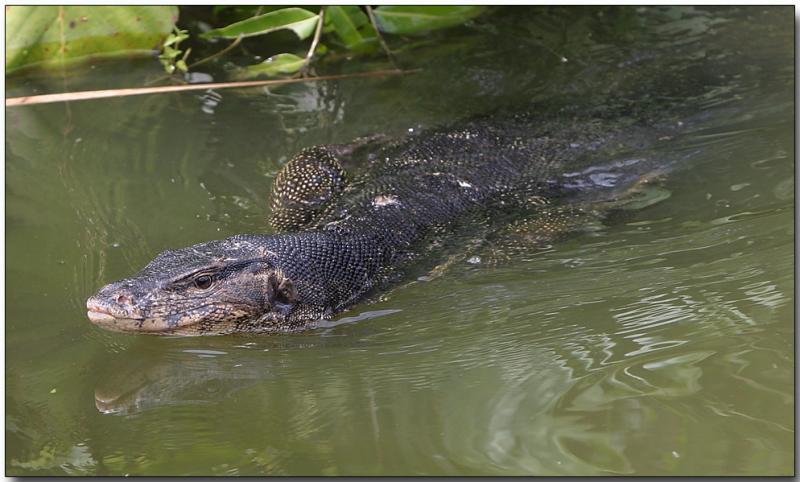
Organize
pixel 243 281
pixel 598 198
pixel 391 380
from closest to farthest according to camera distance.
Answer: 1. pixel 391 380
2. pixel 243 281
3. pixel 598 198

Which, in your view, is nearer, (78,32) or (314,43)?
(314,43)

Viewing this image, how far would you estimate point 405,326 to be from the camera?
15.4 ft

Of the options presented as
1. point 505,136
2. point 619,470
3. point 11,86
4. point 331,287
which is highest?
point 11,86

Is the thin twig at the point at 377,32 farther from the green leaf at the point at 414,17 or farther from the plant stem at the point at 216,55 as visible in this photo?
the plant stem at the point at 216,55

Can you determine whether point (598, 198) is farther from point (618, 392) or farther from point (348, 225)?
point (618, 392)

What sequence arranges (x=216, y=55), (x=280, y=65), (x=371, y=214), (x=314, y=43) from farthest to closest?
(x=216, y=55), (x=280, y=65), (x=314, y=43), (x=371, y=214)

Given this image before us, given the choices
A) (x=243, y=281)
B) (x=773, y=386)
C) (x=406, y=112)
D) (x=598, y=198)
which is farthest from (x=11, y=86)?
(x=773, y=386)

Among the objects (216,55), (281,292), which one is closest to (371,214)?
(281,292)

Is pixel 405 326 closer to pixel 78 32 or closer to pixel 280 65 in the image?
pixel 280 65

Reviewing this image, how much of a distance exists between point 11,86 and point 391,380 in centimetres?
466

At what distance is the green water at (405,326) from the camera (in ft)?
12.0

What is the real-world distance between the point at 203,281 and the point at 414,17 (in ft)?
11.7

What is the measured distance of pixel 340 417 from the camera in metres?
3.89

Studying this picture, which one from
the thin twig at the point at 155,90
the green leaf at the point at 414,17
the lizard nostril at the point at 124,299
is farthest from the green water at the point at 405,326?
Answer: the green leaf at the point at 414,17
